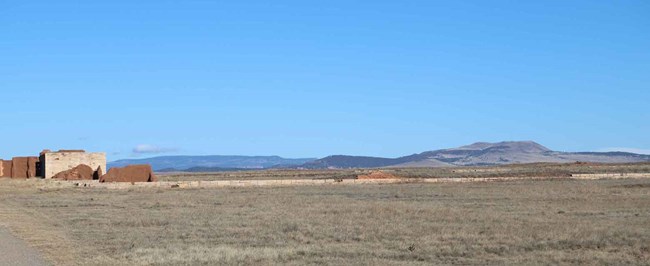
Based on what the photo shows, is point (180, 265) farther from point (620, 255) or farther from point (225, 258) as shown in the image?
point (620, 255)

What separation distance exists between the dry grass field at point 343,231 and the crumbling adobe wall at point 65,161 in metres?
25.7

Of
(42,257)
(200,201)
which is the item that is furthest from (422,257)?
(200,201)

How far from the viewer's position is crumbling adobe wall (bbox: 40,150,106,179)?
5607 centimetres

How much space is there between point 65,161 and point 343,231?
41.4 metres

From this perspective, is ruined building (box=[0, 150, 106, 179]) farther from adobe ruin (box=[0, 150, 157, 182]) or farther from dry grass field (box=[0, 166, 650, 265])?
dry grass field (box=[0, 166, 650, 265])

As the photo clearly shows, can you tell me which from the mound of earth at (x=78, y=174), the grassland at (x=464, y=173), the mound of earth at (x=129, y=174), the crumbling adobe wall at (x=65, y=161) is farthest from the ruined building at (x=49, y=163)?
the grassland at (x=464, y=173)

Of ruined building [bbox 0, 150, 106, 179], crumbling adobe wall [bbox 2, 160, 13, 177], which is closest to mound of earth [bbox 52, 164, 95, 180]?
ruined building [bbox 0, 150, 106, 179]

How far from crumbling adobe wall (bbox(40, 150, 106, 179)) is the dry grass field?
2568cm

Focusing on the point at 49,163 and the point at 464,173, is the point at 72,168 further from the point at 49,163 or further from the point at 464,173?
the point at 464,173

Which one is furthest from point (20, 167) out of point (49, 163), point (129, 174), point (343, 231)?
point (343, 231)

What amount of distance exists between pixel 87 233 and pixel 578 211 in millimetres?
13651

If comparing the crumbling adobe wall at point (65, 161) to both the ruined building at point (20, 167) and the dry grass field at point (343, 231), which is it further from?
the dry grass field at point (343, 231)

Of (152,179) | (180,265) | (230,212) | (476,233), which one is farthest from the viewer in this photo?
(152,179)

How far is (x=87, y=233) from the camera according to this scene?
64.4ft
